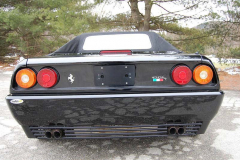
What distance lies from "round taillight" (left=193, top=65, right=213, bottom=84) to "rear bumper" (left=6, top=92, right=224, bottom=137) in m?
0.12

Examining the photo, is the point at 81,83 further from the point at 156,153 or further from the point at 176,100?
the point at 156,153

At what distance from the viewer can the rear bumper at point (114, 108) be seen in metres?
1.74

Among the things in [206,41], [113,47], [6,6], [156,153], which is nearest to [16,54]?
[6,6]

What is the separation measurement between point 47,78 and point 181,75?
3.93ft

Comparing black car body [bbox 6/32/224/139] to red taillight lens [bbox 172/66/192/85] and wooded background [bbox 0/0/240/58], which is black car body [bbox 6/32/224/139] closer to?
Result: red taillight lens [bbox 172/66/192/85]

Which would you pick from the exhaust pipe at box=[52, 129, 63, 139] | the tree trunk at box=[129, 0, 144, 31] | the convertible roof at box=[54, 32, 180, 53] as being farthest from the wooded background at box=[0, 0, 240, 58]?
the exhaust pipe at box=[52, 129, 63, 139]

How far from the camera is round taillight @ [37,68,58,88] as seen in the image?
5.82 feet

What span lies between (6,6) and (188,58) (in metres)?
16.4

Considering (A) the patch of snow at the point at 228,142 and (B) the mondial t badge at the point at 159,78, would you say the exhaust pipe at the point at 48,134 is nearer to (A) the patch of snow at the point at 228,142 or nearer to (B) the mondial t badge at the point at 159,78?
(B) the mondial t badge at the point at 159,78

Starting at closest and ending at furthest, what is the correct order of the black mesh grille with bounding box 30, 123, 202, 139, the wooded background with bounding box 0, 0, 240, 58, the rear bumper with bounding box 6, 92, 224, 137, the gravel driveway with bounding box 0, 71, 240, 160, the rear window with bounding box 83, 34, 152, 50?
the rear bumper with bounding box 6, 92, 224, 137
the black mesh grille with bounding box 30, 123, 202, 139
the gravel driveway with bounding box 0, 71, 240, 160
the rear window with bounding box 83, 34, 152, 50
the wooded background with bounding box 0, 0, 240, 58

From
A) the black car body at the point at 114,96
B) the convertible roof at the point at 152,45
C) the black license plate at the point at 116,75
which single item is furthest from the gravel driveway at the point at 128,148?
the convertible roof at the point at 152,45

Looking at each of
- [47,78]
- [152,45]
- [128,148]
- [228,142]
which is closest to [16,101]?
[47,78]

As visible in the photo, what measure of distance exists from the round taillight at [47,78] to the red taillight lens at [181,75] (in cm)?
108

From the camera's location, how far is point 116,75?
5.85 ft
